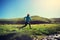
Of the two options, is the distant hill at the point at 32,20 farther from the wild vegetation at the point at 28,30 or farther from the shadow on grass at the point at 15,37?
the shadow on grass at the point at 15,37

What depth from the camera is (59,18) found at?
5.72ft

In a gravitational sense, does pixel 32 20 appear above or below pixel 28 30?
above

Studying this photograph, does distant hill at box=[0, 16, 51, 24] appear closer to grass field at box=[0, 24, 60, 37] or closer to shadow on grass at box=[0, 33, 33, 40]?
grass field at box=[0, 24, 60, 37]

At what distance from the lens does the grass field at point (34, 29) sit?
1.71 meters

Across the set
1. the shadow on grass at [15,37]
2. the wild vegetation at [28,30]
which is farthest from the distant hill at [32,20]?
the shadow on grass at [15,37]

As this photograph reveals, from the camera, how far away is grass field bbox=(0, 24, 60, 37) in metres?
1.71

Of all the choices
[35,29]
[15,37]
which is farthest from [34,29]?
[15,37]

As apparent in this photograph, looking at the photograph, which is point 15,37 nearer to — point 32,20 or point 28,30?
point 28,30

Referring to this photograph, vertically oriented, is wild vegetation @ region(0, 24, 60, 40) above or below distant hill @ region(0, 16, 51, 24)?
below

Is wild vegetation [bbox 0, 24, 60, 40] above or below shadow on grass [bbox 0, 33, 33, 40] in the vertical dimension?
above

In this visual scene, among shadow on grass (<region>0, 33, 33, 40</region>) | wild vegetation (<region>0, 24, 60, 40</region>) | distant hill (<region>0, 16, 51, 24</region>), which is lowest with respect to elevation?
shadow on grass (<region>0, 33, 33, 40</region>)

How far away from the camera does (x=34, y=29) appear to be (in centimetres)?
172

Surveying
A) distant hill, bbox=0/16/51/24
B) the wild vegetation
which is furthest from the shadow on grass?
distant hill, bbox=0/16/51/24

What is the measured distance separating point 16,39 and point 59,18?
0.56 metres
